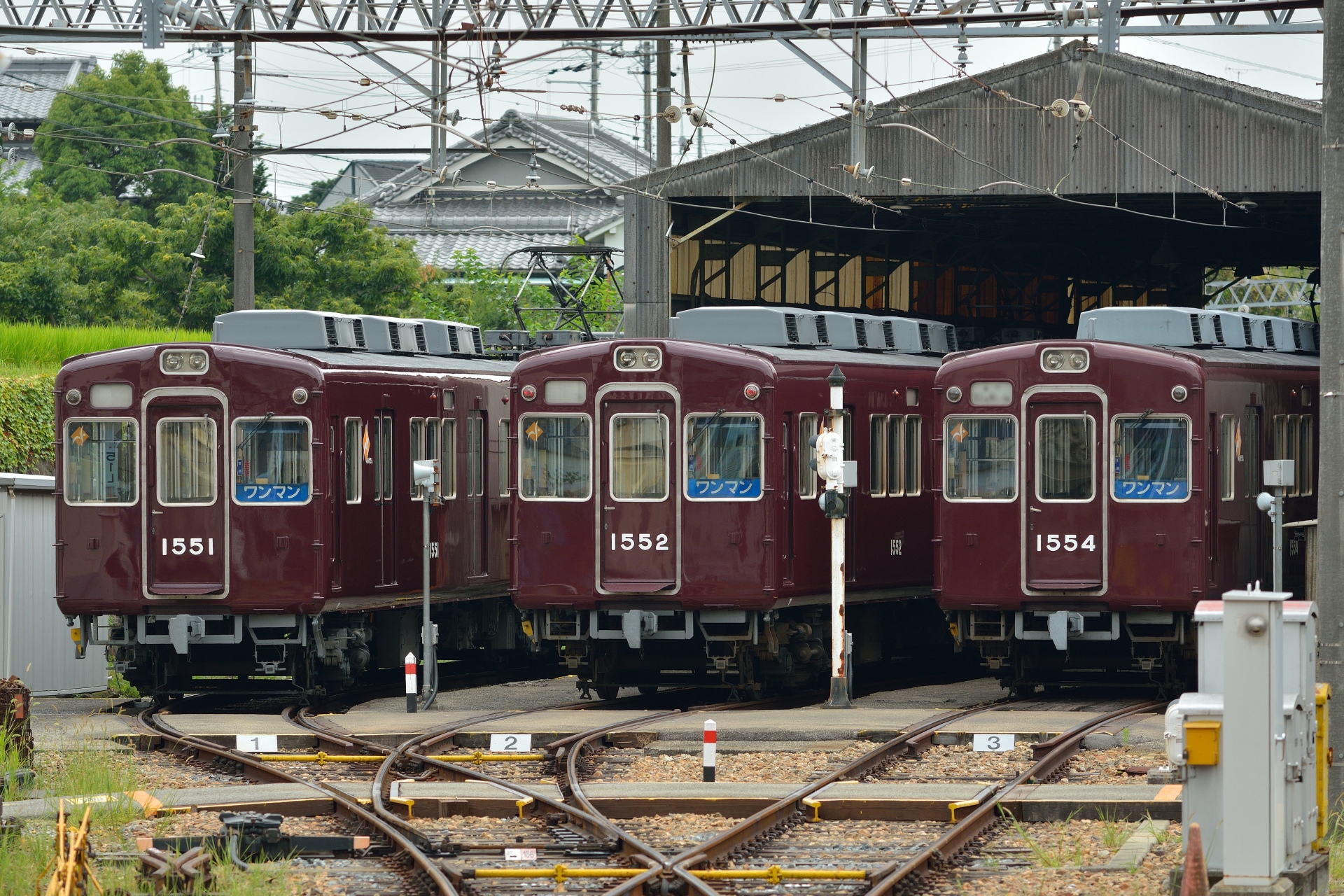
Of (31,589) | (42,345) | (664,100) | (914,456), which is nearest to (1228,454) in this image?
(914,456)

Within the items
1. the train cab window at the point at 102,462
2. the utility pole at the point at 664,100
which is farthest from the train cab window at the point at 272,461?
the utility pole at the point at 664,100

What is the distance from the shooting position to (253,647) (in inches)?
752

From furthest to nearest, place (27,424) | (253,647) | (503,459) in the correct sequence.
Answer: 1. (27,424)
2. (503,459)
3. (253,647)

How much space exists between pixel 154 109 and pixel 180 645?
32627 millimetres

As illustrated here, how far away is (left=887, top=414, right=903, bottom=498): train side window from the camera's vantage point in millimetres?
20516

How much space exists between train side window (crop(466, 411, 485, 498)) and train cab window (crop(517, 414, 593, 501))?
277cm

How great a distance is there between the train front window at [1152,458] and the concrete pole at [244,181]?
9.46m

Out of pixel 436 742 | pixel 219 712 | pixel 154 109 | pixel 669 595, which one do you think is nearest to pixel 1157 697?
pixel 669 595

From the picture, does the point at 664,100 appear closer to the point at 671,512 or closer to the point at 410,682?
the point at 671,512

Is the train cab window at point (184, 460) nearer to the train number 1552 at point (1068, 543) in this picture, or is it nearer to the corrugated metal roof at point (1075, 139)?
the train number 1552 at point (1068, 543)

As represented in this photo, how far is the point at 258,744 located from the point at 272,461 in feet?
11.4

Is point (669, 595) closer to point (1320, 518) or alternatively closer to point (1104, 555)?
point (1104, 555)

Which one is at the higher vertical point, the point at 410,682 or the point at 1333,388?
the point at 1333,388

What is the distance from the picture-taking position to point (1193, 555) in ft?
57.3
